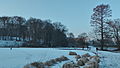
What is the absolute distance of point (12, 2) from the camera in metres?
21.4

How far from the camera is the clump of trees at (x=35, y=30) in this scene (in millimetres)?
56641

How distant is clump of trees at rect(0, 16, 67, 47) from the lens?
2230 inches

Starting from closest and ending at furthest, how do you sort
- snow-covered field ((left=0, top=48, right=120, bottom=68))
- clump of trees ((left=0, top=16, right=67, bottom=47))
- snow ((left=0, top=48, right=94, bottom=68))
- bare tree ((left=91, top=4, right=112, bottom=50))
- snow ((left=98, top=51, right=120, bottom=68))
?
1. snow ((left=98, top=51, right=120, bottom=68))
2. snow-covered field ((left=0, top=48, right=120, bottom=68))
3. snow ((left=0, top=48, right=94, bottom=68))
4. bare tree ((left=91, top=4, right=112, bottom=50))
5. clump of trees ((left=0, top=16, right=67, bottom=47))

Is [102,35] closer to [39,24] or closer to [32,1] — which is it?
[32,1]

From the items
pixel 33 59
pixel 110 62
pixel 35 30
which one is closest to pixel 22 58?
pixel 33 59

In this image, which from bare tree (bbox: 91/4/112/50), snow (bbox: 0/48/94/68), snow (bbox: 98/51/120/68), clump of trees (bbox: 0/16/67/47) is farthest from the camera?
clump of trees (bbox: 0/16/67/47)

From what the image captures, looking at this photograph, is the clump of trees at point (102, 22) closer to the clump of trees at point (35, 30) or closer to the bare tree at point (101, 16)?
the bare tree at point (101, 16)

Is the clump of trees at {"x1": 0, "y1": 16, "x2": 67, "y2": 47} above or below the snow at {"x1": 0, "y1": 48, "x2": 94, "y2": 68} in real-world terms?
above

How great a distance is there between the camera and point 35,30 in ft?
193

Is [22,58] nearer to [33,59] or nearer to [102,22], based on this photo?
[33,59]

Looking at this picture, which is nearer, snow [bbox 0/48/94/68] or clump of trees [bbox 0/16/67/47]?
snow [bbox 0/48/94/68]

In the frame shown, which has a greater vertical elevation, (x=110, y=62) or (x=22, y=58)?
(x=110, y=62)

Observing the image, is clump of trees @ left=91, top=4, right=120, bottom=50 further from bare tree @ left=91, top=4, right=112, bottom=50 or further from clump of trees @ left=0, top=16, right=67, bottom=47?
clump of trees @ left=0, top=16, right=67, bottom=47

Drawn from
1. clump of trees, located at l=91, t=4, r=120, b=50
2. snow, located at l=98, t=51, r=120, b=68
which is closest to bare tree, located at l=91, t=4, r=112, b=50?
clump of trees, located at l=91, t=4, r=120, b=50
